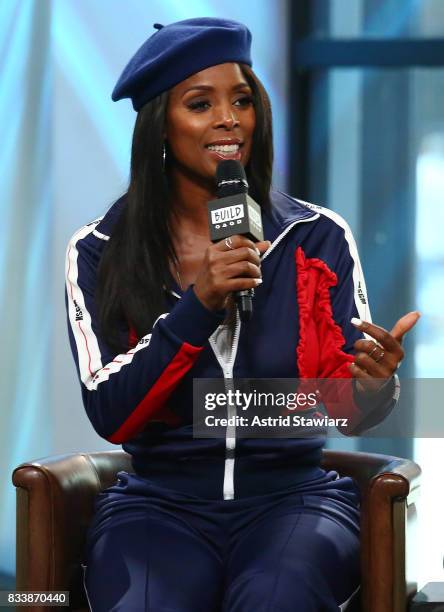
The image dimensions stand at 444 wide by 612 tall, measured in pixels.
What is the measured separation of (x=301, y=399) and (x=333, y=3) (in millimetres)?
3037

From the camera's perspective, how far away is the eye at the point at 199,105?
2037 millimetres

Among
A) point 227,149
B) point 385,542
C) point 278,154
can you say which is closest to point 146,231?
point 227,149

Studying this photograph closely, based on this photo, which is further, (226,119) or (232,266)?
(226,119)

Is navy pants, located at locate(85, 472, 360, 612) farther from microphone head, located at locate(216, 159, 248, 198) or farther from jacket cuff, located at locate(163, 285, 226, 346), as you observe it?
microphone head, located at locate(216, 159, 248, 198)

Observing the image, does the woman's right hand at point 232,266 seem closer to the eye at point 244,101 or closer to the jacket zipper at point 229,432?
the jacket zipper at point 229,432

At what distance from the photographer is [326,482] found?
198 centimetres

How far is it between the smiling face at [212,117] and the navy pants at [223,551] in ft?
1.83

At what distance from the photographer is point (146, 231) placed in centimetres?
211

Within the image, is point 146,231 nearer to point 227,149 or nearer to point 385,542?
point 227,149

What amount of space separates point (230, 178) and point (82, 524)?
665 millimetres

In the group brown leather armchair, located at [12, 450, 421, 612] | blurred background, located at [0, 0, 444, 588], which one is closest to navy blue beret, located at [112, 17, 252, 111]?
brown leather armchair, located at [12, 450, 421, 612]

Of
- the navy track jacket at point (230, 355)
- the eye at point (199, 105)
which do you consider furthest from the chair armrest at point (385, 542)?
the eye at point (199, 105)

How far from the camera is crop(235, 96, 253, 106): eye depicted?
205cm

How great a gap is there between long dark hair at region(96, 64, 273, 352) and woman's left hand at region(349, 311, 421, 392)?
0.41 metres
